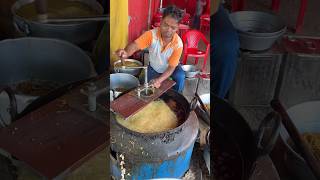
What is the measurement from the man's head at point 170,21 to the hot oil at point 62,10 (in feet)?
0.42

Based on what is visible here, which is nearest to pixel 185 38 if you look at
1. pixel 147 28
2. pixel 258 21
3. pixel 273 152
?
pixel 147 28

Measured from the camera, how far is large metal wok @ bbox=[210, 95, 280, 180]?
0.74m

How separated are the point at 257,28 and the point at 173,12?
0.20 m

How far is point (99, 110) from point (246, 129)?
0.97ft

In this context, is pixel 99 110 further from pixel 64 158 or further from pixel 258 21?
pixel 258 21

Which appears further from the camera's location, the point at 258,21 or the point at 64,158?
the point at 258,21

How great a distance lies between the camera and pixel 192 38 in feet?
2.30

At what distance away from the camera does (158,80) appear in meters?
0.68

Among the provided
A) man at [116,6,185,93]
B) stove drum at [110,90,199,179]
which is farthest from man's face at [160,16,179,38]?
stove drum at [110,90,199,179]

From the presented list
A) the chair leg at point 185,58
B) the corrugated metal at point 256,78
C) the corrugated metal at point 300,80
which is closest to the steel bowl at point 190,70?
the chair leg at point 185,58

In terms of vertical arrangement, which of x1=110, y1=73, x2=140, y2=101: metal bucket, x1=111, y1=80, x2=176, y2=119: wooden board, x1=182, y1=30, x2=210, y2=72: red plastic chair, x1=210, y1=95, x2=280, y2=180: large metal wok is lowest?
x1=210, y1=95, x2=280, y2=180: large metal wok

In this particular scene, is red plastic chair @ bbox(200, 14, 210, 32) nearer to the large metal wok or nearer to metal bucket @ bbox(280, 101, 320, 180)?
the large metal wok

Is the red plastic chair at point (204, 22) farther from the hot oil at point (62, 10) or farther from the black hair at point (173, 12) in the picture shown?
the hot oil at point (62, 10)

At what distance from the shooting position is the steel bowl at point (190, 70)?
2.29ft
